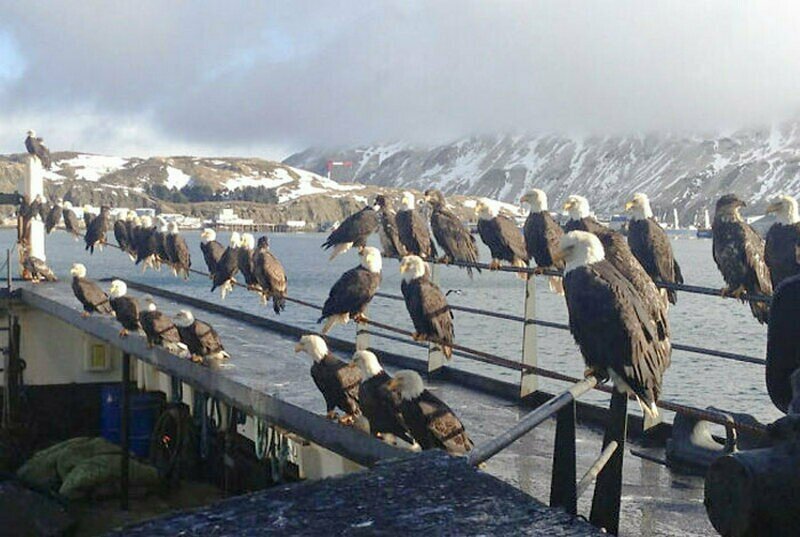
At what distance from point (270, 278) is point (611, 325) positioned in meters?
7.61

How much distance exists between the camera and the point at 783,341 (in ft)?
5.87

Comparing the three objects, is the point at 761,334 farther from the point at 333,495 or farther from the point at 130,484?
the point at 333,495

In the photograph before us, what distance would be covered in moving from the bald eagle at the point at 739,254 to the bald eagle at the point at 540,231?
64.2 inches

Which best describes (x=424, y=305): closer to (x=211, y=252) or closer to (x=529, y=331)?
(x=529, y=331)

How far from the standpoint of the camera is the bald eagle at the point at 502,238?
1157 centimetres

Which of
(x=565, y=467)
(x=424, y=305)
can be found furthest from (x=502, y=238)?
(x=565, y=467)

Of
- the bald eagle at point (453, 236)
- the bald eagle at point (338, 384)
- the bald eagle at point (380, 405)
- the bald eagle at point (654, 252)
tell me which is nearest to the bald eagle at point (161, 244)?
the bald eagle at point (453, 236)

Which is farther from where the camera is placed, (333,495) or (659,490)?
(659,490)

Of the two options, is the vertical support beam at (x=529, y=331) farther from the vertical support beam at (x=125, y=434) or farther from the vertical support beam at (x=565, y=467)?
the vertical support beam at (x=125, y=434)

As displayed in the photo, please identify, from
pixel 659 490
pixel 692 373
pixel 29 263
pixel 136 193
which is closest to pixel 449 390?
pixel 659 490

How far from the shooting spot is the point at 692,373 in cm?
3347

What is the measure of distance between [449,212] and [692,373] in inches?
918

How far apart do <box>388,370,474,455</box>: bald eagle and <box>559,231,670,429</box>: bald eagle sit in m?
0.94

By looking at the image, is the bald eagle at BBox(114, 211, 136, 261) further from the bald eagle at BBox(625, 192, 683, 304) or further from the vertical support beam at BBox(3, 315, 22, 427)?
the bald eagle at BBox(625, 192, 683, 304)
